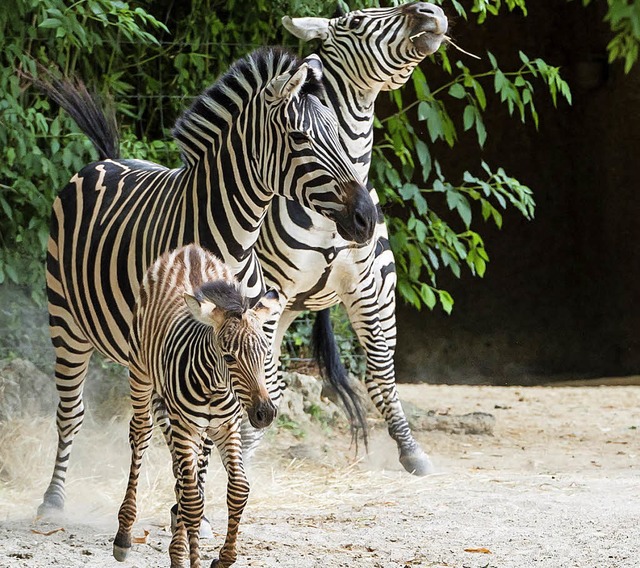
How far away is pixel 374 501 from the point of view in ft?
15.2

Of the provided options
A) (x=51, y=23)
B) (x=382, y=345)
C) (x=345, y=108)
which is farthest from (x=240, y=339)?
(x=51, y=23)

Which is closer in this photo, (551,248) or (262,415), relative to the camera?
(262,415)

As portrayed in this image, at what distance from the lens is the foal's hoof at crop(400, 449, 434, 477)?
546 cm

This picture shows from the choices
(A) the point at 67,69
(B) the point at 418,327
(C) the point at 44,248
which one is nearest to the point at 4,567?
(C) the point at 44,248

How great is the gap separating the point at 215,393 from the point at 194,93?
415 centimetres

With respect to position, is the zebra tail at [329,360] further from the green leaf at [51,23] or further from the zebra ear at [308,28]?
the green leaf at [51,23]

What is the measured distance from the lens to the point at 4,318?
607 centimetres

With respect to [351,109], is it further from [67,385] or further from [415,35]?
[67,385]

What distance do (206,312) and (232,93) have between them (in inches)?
47.4

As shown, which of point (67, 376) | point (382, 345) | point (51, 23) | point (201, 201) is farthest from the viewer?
point (382, 345)

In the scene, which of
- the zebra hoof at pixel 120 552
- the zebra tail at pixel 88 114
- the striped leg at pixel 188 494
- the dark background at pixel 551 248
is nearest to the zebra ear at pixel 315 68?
the zebra tail at pixel 88 114

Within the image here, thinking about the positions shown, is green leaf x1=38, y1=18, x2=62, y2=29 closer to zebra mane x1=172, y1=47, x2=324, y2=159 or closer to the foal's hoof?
zebra mane x1=172, y1=47, x2=324, y2=159

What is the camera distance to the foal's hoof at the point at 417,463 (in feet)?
17.9

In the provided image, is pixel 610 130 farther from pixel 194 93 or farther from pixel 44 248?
pixel 44 248
